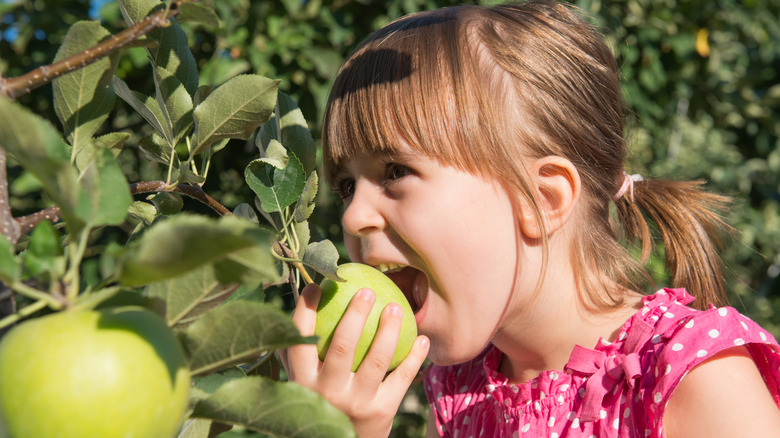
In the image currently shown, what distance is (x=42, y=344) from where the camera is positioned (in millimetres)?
324

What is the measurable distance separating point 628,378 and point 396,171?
0.46 meters

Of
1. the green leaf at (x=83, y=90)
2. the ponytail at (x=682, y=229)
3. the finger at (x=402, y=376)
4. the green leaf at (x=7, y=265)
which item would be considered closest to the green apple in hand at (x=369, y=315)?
the finger at (x=402, y=376)

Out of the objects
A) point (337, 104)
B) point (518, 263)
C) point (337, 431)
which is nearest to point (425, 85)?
point (337, 104)

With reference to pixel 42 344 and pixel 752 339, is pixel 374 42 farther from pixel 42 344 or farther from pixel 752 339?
pixel 42 344

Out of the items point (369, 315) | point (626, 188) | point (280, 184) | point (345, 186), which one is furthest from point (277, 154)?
point (626, 188)

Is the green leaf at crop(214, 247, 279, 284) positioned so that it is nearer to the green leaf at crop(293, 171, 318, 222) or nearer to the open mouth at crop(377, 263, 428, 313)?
the green leaf at crop(293, 171, 318, 222)

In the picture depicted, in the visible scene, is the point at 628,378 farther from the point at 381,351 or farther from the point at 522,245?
the point at 381,351

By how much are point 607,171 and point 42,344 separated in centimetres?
108

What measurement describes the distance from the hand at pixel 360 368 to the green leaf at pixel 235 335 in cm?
36

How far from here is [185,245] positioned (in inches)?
12.3

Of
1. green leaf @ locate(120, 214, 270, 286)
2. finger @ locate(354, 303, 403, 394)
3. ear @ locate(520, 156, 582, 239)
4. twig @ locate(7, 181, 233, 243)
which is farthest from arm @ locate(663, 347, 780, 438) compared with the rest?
green leaf @ locate(120, 214, 270, 286)

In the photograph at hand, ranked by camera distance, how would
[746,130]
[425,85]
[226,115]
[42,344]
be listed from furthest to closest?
[746,130], [425,85], [226,115], [42,344]

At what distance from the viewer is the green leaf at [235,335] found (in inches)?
14.4

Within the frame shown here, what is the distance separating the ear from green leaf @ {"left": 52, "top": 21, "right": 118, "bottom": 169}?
2.33 feet
